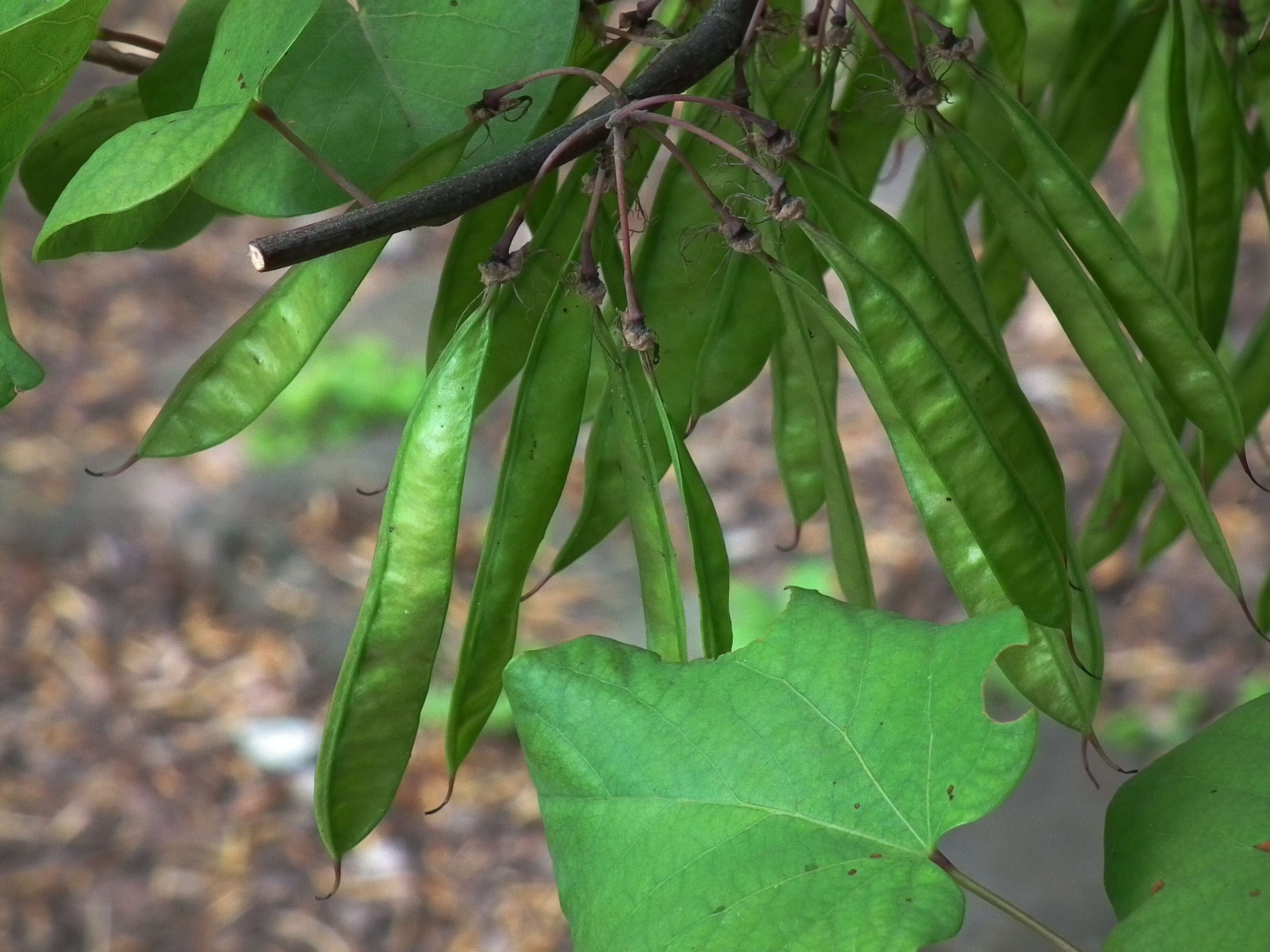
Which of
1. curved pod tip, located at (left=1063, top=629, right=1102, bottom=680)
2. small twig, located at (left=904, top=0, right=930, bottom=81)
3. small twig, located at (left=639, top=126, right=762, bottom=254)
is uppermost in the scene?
small twig, located at (left=904, top=0, right=930, bottom=81)

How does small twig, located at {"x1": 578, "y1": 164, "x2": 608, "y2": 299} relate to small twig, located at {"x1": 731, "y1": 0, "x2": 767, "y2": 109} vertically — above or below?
below

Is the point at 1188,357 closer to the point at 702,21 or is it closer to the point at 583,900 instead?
the point at 702,21

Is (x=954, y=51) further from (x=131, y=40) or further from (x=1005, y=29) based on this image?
(x=131, y=40)

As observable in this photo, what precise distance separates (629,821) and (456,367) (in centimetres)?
29

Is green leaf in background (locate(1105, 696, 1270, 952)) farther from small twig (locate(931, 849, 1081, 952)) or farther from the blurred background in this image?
the blurred background

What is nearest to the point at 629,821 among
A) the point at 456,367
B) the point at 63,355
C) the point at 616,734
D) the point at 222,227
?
the point at 616,734

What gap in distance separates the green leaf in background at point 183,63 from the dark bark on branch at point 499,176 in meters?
0.23

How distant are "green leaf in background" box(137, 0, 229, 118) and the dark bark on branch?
0.23 meters

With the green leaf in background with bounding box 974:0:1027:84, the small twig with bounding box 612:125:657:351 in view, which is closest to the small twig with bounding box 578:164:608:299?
the small twig with bounding box 612:125:657:351

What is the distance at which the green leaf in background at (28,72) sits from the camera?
2.49ft

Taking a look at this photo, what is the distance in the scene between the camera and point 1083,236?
0.90 meters

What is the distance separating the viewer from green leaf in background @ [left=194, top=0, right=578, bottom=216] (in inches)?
33.3

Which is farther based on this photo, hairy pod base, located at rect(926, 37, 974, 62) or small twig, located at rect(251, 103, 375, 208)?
hairy pod base, located at rect(926, 37, 974, 62)

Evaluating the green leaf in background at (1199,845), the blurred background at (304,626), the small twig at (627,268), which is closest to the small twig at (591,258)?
the small twig at (627,268)
